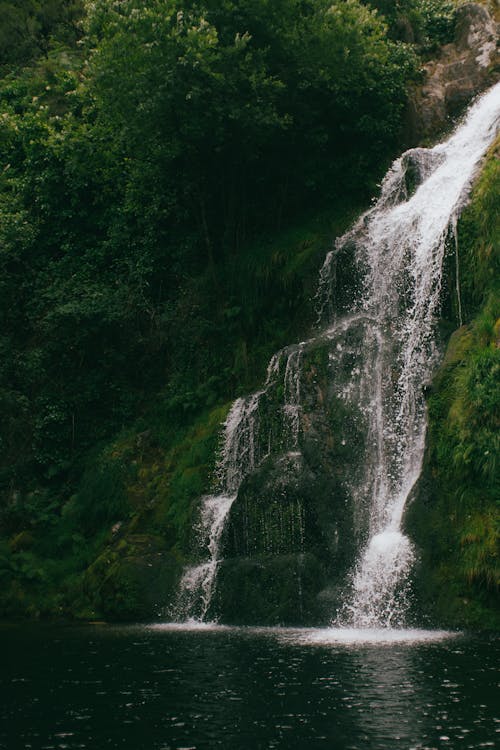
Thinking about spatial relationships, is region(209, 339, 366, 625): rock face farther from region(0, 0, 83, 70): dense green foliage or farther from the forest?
region(0, 0, 83, 70): dense green foliage

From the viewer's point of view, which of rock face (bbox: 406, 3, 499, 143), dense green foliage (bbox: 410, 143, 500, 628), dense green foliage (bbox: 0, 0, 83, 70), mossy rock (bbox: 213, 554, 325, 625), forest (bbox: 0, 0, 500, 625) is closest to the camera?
dense green foliage (bbox: 410, 143, 500, 628)

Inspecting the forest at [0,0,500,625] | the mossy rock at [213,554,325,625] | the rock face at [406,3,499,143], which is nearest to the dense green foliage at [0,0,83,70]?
the forest at [0,0,500,625]

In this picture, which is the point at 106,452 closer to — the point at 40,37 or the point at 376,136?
the point at 376,136

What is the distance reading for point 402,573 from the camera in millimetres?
12523

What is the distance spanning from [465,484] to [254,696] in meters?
5.98

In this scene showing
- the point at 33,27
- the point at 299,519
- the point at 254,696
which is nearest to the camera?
the point at 254,696

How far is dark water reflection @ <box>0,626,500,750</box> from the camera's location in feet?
21.9

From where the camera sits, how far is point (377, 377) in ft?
50.9

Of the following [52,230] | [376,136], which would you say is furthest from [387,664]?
[52,230]

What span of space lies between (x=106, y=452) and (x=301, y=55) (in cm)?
1080

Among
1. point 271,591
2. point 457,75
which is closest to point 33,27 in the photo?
point 457,75

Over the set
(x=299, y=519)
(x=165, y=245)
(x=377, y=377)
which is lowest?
(x=299, y=519)

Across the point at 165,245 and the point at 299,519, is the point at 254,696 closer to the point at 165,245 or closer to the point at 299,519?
the point at 299,519

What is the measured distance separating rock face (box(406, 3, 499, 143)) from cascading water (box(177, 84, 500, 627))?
2.48m
